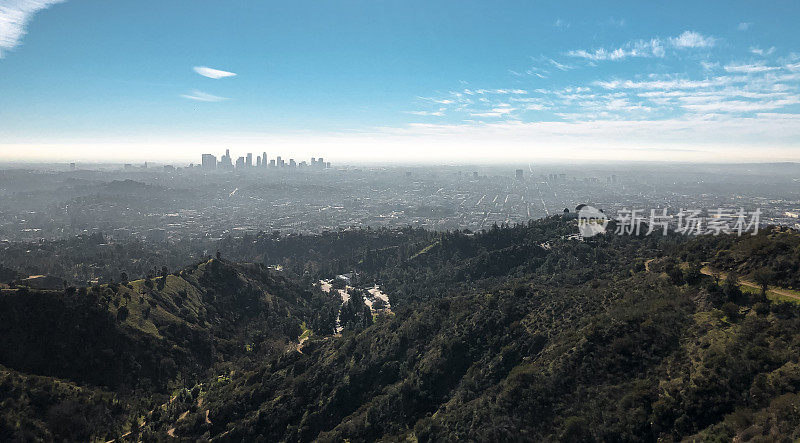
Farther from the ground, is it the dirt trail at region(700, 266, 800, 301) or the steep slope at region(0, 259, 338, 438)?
the dirt trail at region(700, 266, 800, 301)

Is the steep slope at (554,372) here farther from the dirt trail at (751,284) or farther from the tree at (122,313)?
the tree at (122,313)

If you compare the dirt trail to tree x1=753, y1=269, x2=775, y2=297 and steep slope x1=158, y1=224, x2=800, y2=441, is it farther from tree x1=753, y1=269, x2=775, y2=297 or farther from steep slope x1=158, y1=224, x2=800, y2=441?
steep slope x1=158, y1=224, x2=800, y2=441

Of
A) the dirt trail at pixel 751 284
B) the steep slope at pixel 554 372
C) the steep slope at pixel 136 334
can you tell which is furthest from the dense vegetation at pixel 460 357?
the dirt trail at pixel 751 284

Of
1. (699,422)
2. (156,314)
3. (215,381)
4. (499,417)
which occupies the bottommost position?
(215,381)

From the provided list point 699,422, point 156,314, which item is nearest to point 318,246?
point 156,314

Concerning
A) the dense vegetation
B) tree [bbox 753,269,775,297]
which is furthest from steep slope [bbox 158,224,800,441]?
tree [bbox 753,269,775,297]

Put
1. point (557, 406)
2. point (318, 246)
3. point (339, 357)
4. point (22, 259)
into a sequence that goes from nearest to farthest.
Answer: point (557, 406) < point (339, 357) < point (22, 259) < point (318, 246)

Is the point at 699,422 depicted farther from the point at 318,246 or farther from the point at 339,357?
the point at 318,246

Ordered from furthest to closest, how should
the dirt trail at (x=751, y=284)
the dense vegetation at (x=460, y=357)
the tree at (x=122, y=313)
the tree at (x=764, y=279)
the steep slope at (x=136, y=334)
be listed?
the tree at (x=122, y=313)
the steep slope at (x=136, y=334)
the tree at (x=764, y=279)
the dirt trail at (x=751, y=284)
the dense vegetation at (x=460, y=357)

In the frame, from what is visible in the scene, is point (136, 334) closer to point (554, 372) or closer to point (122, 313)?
point (122, 313)
